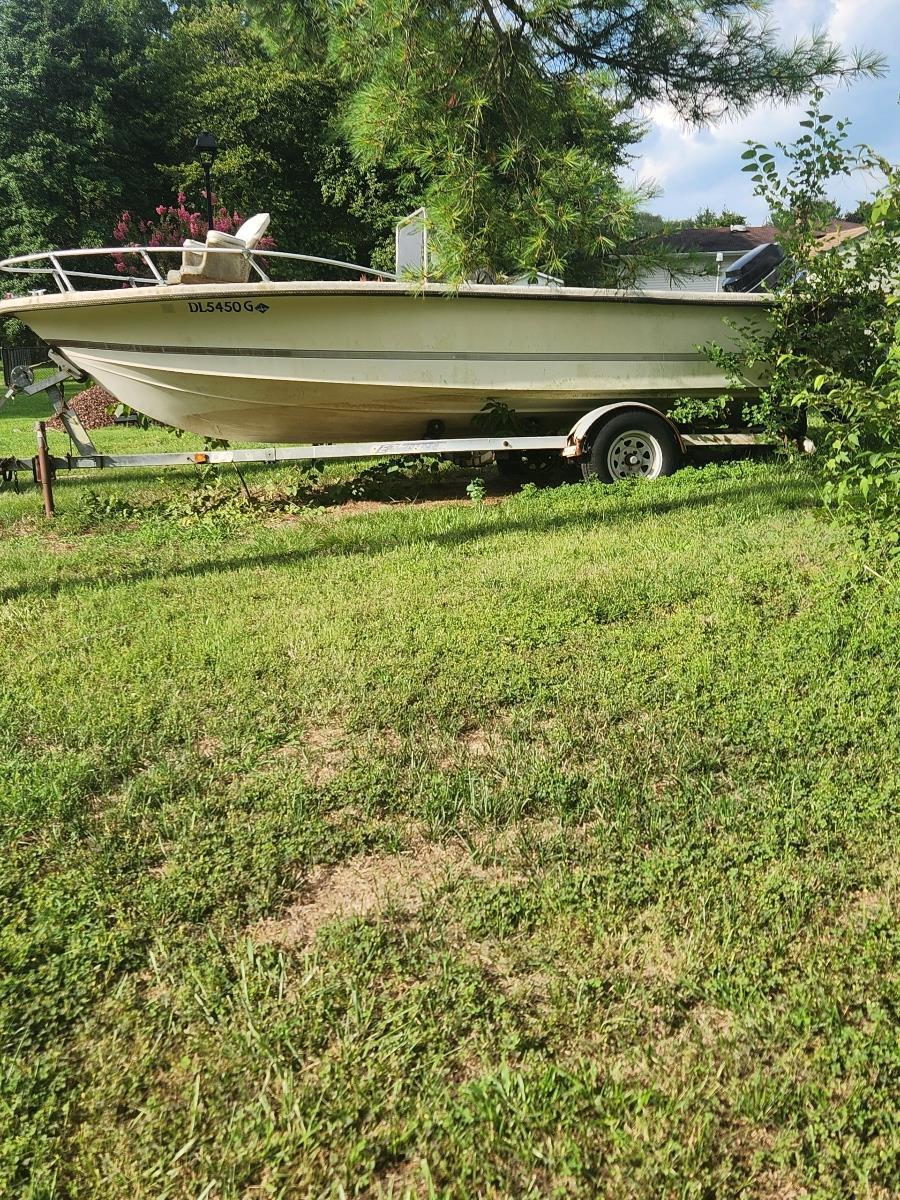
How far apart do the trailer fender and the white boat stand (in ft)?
0.61

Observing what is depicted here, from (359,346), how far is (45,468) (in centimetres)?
226

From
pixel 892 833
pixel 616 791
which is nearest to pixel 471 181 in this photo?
pixel 616 791

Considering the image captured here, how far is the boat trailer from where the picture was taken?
5.93m

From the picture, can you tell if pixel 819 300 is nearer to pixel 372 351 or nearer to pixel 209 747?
pixel 372 351

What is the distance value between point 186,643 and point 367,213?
984 inches

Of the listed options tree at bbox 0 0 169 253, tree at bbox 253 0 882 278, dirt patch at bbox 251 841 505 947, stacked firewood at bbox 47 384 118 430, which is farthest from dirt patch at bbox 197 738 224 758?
tree at bbox 0 0 169 253

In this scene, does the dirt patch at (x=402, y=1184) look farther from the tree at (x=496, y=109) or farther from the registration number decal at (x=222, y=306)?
the registration number decal at (x=222, y=306)

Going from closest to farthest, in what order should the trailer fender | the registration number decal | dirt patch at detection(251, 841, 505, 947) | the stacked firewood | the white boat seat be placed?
1. dirt patch at detection(251, 841, 505, 947)
2. the registration number decal
3. the white boat seat
4. the trailer fender
5. the stacked firewood

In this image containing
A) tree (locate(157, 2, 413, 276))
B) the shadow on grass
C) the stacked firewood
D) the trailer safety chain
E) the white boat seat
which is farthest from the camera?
tree (locate(157, 2, 413, 276))

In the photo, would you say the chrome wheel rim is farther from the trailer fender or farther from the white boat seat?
the white boat seat

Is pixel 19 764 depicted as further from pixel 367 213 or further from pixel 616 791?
pixel 367 213

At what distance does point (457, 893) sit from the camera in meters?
2.13

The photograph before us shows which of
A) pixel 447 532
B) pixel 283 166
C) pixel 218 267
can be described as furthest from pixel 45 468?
pixel 283 166

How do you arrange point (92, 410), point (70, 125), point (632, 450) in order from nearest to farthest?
point (632, 450) → point (92, 410) → point (70, 125)
